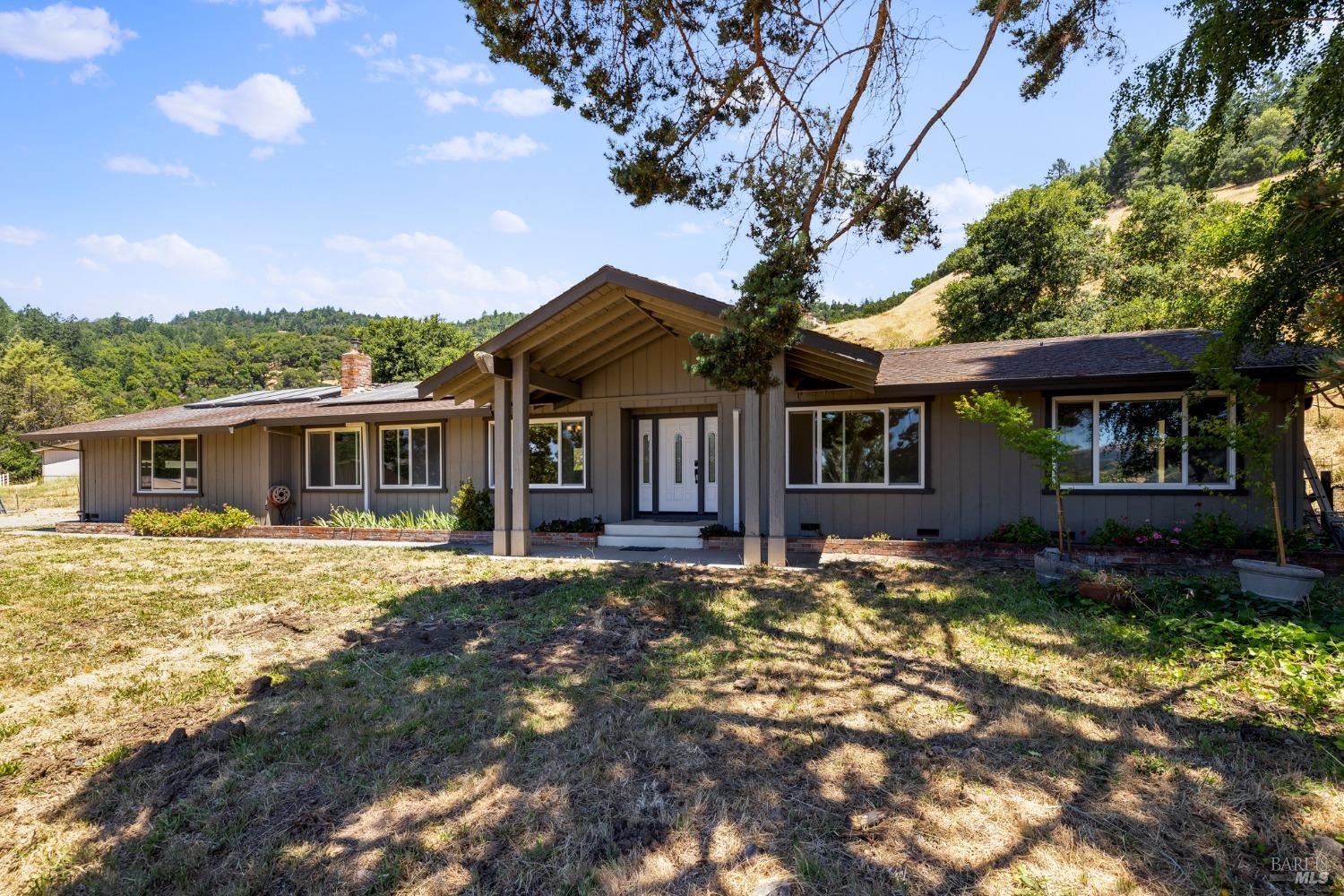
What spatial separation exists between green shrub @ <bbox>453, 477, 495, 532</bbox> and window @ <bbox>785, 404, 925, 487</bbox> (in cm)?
560

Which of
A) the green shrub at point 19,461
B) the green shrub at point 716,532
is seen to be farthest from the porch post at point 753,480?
the green shrub at point 19,461

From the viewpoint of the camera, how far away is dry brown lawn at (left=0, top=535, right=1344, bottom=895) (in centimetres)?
259

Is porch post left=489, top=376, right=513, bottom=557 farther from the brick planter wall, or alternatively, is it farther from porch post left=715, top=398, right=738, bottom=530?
porch post left=715, top=398, right=738, bottom=530

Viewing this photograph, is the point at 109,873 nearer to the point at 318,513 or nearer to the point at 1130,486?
the point at 1130,486

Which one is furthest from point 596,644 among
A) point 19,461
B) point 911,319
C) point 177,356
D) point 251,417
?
point 177,356

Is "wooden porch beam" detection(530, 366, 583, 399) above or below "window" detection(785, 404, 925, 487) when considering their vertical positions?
above

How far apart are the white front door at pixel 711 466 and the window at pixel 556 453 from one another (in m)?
2.32

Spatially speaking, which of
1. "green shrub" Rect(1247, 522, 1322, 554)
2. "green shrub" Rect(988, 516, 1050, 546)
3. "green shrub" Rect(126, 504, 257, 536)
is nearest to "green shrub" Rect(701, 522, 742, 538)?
"green shrub" Rect(988, 516, 1050, 546)

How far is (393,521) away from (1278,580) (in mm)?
13378

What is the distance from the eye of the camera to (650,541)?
35.9 feet

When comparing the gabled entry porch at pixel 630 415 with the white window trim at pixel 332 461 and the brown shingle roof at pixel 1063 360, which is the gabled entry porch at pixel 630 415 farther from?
the white window trim at pixel 332 461

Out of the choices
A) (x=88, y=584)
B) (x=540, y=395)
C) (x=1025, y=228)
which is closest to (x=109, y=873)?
(x=88, y=584)

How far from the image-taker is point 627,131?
22.8 feet

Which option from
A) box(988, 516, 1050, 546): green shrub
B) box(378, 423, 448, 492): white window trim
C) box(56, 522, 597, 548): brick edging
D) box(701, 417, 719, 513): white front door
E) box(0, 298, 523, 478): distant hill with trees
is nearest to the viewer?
box(988, 516, 1050, 546): green shrub
